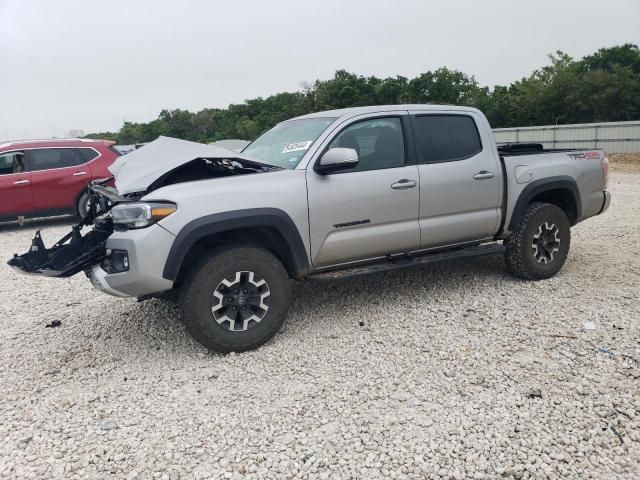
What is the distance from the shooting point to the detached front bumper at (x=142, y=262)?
3.60 meters

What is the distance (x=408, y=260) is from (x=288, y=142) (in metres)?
1.50

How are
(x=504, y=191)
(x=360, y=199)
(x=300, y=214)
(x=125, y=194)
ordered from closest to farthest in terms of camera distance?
(x=125, y=194)
(x=300, y=214)
(x=360, y=199)
(x=504, y=191)

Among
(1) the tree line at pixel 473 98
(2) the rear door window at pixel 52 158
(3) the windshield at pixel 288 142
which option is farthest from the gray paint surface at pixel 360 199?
(1) the tree line at pixel 473 98

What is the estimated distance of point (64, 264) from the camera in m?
4.09

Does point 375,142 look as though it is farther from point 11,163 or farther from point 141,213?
point 11,163

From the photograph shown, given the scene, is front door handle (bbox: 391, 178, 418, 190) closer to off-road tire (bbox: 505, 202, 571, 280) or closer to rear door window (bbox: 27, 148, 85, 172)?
off-road tire (bbox: 505, 202, 571, 280)

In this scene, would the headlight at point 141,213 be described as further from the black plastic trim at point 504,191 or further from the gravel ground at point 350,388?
the black plastic trim at point 504,191

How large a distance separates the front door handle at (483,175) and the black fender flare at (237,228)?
6.18 ft

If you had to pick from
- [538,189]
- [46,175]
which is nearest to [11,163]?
[46,175]

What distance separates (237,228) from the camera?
3910mm

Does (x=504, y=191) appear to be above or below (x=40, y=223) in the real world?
above

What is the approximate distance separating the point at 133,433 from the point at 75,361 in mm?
1267

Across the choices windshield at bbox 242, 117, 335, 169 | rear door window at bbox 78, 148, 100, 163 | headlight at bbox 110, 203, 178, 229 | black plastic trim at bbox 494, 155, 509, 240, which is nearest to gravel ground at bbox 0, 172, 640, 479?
black plastic trim at bbox 494, 155, 509, 240

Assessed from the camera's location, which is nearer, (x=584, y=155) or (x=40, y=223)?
(x=584, y=155)
